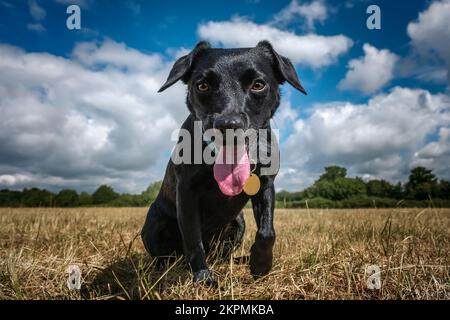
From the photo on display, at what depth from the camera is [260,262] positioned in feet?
11.1

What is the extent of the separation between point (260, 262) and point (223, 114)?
149 cm

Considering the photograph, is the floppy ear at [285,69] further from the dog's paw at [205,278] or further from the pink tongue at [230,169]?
the dog's paw at [205,278]

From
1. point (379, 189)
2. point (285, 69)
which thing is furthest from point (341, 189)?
point (285, 69)

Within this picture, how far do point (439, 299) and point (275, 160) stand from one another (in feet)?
6.18

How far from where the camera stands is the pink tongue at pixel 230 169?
3.18m

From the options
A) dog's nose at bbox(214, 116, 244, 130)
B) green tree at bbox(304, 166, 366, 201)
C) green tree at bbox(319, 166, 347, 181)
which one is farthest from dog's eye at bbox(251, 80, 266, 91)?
green tree at bbox(319, 166, 347, 181)

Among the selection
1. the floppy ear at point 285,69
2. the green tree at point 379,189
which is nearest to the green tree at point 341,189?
the green tree at point 379,189

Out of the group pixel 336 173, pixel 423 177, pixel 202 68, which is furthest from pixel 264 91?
pixel 336 173

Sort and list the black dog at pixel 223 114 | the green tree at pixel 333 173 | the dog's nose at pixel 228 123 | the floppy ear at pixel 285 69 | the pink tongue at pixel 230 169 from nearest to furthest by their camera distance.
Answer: the dog's nose at pixel 228 123 → the pink tongue at pixel 230 169 → the black dog at pixel 223 114 → the floppy ear at pixel 285 69 → the green tree at pixel 333 173

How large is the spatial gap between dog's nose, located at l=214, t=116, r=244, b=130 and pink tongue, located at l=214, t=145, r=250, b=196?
267mm

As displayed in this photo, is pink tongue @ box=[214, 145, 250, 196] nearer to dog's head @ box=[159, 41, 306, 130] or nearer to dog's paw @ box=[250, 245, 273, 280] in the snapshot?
dog's head @ box=[159, 41, 306, 130]

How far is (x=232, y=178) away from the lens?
320cm

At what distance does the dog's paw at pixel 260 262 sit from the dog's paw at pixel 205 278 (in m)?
0.49

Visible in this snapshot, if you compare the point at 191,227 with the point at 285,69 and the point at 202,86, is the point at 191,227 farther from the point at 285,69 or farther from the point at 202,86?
the point at 285,69
